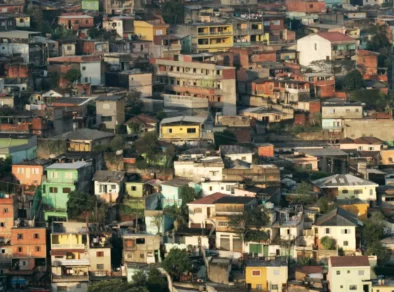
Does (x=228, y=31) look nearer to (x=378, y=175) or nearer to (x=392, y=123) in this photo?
(x=392, y=123)

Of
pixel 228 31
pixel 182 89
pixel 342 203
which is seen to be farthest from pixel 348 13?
pixel 342 203

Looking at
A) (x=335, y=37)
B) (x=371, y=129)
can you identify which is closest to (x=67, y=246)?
(x=371, y=129)

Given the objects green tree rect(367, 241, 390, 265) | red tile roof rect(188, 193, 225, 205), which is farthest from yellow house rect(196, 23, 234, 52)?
green tree rect(367, 241, 390, 265)

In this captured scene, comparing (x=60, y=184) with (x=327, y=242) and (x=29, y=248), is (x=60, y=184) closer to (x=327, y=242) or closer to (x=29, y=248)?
(x=29, y=248)

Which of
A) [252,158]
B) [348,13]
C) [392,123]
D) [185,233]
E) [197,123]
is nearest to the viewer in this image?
[185,233]

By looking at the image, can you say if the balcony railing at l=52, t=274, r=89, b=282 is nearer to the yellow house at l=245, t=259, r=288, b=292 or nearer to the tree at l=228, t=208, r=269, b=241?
the tree at l=228, t=208, r=269, b=241

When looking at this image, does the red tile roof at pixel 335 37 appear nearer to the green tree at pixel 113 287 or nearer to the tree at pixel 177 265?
the tree at pixel 177 265

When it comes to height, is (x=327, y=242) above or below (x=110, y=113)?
below
